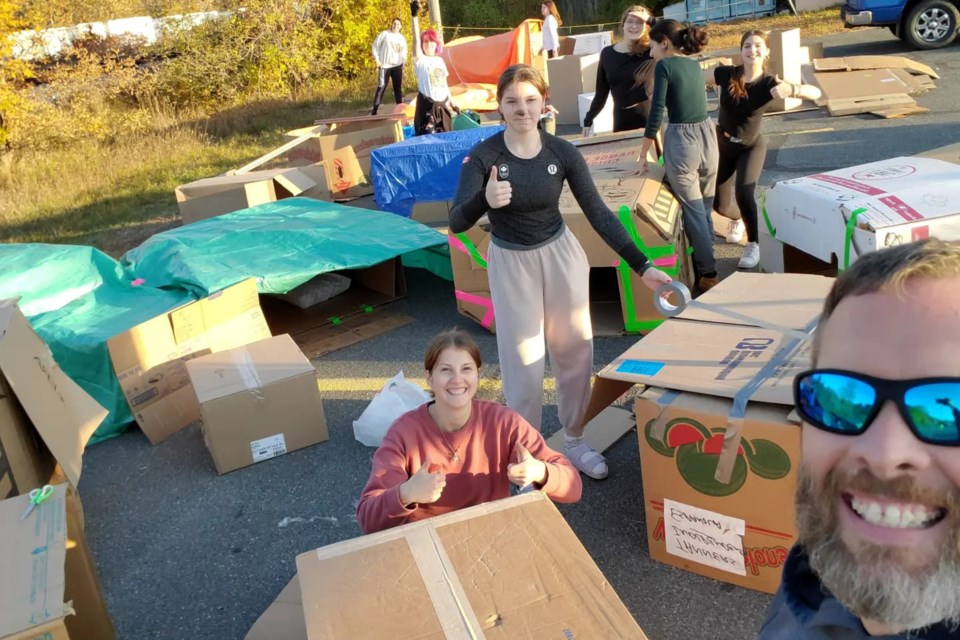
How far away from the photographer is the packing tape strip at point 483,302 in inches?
207

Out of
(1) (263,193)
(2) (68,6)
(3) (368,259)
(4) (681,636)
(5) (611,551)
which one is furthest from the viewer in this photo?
(2) (68,6)

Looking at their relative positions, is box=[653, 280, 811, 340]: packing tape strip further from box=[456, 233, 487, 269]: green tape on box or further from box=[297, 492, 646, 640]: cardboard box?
box=[456, 233, 487, 269]: green tape on box

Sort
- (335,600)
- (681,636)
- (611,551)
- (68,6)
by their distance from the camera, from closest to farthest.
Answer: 1. (335,600)
2. (681,636)
3. (611,551)
4. (68,6)

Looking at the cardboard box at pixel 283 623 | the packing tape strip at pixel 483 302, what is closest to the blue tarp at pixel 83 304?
the packing tape strip at pixel 483 302

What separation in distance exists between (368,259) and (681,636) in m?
3.39

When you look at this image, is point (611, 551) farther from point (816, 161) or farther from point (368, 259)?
point (816, 161)

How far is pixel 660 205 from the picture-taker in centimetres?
495

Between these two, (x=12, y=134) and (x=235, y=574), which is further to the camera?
(x=12, y=134)

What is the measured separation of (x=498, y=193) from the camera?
307 centimetres

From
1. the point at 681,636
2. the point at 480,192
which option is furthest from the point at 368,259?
the point at 681,636

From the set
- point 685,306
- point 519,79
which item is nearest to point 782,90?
point 685,306

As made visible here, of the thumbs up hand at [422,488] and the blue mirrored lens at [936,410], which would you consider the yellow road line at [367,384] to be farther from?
the blue mirrored lens at [936,410]

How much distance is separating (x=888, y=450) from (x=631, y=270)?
151 inches

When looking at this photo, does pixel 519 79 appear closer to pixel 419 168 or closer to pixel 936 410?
pixel 936 410
